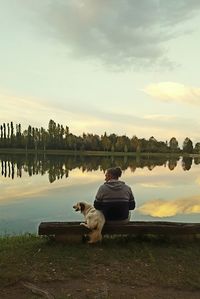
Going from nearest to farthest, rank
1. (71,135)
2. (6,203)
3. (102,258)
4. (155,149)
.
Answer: (102,258) < (6,203) < (71,135) < (155,149)

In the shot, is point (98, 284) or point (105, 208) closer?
point (98, 284)

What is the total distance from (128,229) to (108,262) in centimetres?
125

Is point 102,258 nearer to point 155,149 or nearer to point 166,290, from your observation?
point 166,290

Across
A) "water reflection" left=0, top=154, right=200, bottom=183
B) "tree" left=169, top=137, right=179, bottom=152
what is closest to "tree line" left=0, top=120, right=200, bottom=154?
"tree" left=169, top=137, right=179, bottom=152

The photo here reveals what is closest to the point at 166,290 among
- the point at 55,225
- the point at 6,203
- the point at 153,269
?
the point at 153,269

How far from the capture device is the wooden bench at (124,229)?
8297 mm

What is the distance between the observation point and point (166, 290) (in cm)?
630

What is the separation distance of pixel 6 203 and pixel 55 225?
37.8 ft

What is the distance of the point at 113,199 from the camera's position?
861 cm

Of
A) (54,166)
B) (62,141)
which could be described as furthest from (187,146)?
(54,166)

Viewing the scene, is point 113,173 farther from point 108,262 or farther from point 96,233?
point 108,262

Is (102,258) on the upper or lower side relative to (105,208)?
lower

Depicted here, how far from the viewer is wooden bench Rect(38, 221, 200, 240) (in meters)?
8.30

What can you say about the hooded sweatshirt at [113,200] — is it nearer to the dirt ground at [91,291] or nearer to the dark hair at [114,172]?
the dark hair at [114,172]
